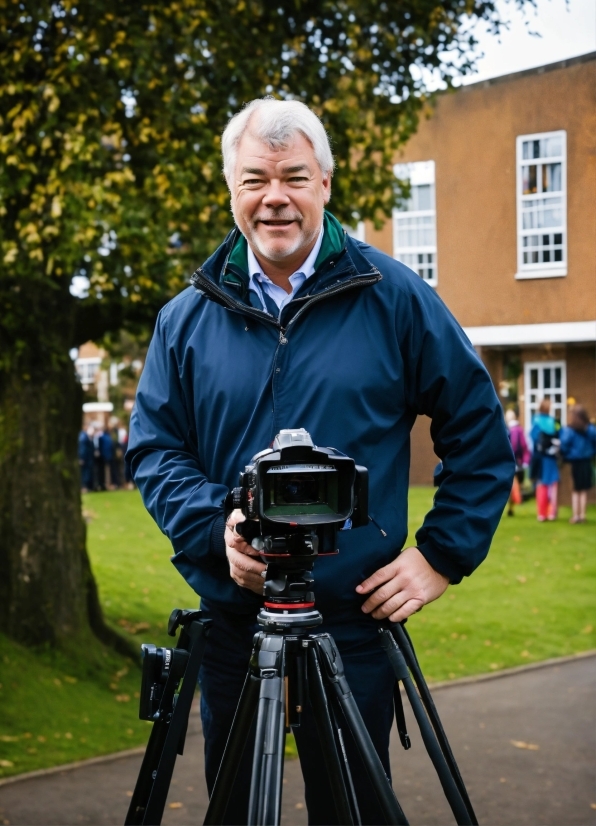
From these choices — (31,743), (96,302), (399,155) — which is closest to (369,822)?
(31,743)

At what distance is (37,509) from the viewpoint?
9.05 m

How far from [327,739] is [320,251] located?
4.09 feet

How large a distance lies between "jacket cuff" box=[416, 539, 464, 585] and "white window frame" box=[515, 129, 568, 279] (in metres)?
2.37

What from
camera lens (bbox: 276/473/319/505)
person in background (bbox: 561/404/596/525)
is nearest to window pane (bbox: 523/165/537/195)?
person in background (bbox: 561/404/596/525)

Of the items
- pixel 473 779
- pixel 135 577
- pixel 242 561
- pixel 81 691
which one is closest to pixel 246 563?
pixel 242 561

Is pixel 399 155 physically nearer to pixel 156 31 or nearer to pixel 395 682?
pixel 156 31

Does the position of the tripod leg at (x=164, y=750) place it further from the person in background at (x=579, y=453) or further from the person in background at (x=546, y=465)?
the person in background at (x=546, y=465)

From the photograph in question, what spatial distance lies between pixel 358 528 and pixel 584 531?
13049mm

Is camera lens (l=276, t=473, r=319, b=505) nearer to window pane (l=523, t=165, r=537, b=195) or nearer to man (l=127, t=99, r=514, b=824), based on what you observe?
man (l=127, t=99, r=514, b=824)

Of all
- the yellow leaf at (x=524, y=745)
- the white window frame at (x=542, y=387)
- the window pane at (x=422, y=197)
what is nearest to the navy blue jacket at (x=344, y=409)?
the white window frame at (x=542, y=387)

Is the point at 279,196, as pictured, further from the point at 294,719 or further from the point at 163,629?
the point at 163,629

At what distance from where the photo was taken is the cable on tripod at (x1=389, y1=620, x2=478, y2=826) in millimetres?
2721

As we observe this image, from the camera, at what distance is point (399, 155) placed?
30.8 ft

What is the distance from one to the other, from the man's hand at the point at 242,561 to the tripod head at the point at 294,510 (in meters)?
0.08
